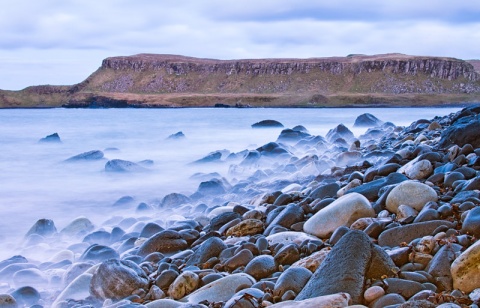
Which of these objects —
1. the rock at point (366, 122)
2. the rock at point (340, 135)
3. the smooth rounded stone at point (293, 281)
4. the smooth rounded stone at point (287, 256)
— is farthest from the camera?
the rock at point (366, 122)

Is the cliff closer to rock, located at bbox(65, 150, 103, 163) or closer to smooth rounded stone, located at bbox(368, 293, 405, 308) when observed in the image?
rock, located at bbox(65, 150, 103, 163)

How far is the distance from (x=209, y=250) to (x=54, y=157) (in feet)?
43.2

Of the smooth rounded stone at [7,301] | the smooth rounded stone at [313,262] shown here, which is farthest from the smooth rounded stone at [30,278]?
the smooth rounded stone at [313,262]

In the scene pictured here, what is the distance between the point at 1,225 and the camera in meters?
7.84

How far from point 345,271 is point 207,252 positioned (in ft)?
5.64

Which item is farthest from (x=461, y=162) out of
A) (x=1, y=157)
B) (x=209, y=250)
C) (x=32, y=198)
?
(x=1, y=157)

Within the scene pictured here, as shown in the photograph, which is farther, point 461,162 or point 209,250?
point 461,162

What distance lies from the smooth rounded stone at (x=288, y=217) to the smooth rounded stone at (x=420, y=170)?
4.27 feet

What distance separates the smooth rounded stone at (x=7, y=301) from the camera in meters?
4.14

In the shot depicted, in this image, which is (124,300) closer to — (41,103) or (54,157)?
(54,157)

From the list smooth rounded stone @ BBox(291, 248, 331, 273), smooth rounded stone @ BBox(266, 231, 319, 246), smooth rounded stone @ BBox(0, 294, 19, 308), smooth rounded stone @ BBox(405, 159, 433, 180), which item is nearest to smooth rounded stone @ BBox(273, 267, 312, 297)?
smooth rounded stone @ BBox(291, 248, 331, 273)

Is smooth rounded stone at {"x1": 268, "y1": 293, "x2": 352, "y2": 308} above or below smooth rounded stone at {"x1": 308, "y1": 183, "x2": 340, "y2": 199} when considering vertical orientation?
above

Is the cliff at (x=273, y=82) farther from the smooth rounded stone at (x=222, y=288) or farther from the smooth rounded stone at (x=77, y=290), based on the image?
the smooth rounded stone at (x=222, y=288)

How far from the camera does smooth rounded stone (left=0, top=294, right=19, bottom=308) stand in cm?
414
